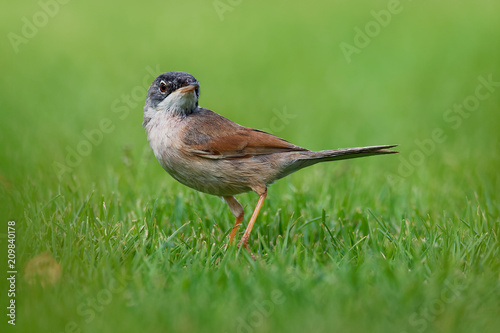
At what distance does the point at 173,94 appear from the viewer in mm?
5613

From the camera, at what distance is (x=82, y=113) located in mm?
10586

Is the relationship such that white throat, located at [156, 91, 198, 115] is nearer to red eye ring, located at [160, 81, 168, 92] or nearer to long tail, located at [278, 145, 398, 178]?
red eye ring, located at [160, 81, 168, 92]

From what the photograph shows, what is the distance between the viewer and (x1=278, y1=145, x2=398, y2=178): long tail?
5.38m

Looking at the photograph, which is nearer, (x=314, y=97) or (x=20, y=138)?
(x=20, y=138)

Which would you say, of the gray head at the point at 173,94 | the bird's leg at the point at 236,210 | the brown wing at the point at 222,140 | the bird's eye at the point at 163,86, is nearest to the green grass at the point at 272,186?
the bird's leg at the point at 236,210

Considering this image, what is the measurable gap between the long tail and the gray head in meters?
1.01

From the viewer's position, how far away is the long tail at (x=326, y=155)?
5.38 metres

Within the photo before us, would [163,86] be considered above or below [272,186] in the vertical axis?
above

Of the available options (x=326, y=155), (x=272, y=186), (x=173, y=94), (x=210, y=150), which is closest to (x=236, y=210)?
(x=210, y=150)

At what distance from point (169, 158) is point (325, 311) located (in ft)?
7.10

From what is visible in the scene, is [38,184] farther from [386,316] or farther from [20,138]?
[386,316]

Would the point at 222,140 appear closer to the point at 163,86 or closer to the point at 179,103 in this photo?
the point at 179,103

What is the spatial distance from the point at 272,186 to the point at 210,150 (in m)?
2.28

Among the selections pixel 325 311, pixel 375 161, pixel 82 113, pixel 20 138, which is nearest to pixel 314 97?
pixel 375 161
